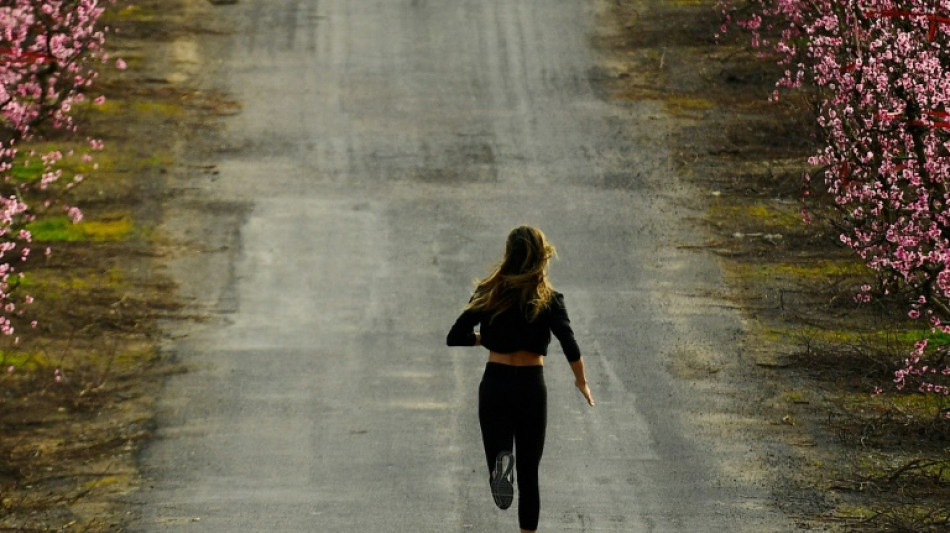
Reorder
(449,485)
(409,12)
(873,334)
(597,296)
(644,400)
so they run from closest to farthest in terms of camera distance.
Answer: (449,485) → (644,400) → (873,334) → (597,296) → (409,12)

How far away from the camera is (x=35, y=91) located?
20266mm

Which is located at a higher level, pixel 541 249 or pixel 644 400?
pixel 541 249

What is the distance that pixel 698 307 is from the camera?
53.4 feet

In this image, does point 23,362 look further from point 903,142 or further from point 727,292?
point 903,142

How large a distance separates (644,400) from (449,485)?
8.81ft

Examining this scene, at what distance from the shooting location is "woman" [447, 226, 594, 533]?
9.08 metres

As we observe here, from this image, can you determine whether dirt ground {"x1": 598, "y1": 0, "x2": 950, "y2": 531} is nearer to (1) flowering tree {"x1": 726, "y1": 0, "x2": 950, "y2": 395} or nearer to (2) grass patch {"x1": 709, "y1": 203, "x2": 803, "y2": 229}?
(2) grass patch {"x1": 709, "y1": 203, "x2": 803, "y2": 229}

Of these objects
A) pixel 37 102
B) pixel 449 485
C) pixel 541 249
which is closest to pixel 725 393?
pixel 449 485

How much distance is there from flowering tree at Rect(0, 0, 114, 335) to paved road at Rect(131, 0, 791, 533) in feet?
5.54

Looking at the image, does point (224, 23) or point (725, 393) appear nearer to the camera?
point (725, 393)

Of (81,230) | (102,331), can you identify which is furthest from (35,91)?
(102,331)

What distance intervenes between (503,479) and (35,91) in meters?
13.1

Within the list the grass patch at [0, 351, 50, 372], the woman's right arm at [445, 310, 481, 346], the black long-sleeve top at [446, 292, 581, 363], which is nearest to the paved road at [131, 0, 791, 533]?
the grass patch at [0, 351, 50, 372]

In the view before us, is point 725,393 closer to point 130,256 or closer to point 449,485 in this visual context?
point 449,485
